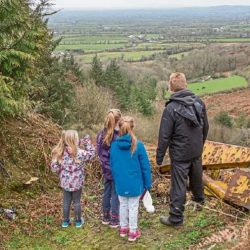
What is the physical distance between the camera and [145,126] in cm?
3319

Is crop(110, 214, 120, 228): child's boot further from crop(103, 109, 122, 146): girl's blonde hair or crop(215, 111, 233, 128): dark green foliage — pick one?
crop(215, 111, 233, 128): dark green foliage

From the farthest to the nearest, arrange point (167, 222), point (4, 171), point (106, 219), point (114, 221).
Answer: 1. point (4, 171)
2. point (106, 219)
3. point (114, 221)
4. point (167, 222)

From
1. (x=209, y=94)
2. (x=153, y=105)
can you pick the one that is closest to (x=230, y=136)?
(x=153, y=105)

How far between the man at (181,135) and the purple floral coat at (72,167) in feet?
2.89

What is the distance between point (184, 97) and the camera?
540cm

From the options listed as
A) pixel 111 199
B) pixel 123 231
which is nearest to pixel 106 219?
pixel 111 199

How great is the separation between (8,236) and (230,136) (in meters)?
36.6

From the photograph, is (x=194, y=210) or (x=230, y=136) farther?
(x=230, y=136)

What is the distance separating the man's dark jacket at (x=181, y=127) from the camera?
→ 5.34 m

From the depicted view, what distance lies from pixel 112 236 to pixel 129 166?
1.02m

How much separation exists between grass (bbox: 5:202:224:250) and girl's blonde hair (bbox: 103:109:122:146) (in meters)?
1.18

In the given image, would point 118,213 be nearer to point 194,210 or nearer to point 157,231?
point 157,231

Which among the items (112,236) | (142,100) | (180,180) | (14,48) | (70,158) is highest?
(14,48)

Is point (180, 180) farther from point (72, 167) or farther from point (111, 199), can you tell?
point (72, 167)
